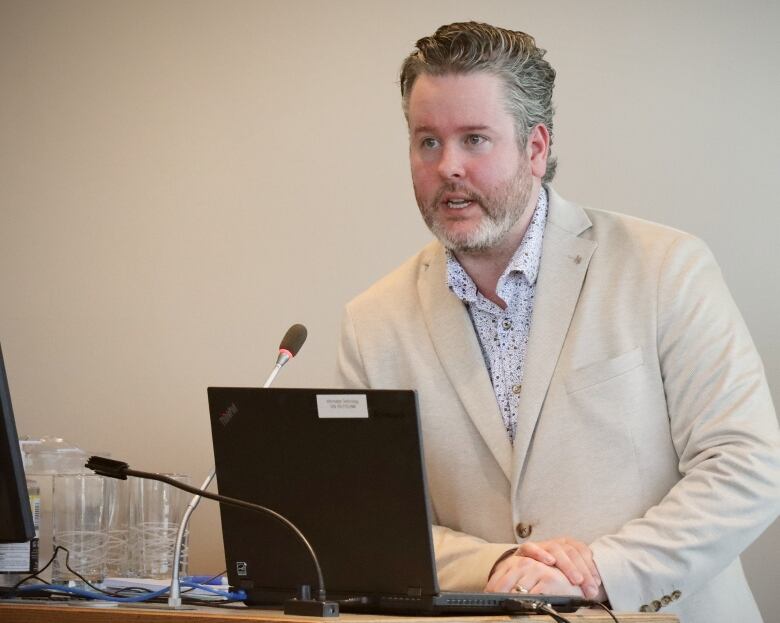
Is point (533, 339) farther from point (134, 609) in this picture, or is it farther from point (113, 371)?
point (113, 371)

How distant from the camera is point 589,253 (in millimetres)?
2324

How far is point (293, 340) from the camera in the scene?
2.17 metres

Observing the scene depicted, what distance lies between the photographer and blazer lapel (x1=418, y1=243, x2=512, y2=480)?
2.25 metres

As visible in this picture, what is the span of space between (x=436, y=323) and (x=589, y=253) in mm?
359

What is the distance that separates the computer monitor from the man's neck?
1026 millimetres

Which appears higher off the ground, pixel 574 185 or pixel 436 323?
pixel 574 185

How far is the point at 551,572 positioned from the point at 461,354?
2.15 feet

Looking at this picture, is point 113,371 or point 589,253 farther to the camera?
point 113,371

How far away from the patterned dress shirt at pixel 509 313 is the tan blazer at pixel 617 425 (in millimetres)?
33

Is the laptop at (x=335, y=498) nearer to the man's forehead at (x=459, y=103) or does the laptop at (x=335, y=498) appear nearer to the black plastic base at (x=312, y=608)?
the black plastic base at (x=312, y=608)

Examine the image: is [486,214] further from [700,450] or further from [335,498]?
[335,498]

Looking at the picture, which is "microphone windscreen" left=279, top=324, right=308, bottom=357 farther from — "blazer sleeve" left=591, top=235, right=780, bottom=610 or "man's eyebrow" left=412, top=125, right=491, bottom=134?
"blazer sleeve" left=591, top=235, right=780, bottom=610

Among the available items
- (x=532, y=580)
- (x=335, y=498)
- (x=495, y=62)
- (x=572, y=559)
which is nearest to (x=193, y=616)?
(x=335, y=498)

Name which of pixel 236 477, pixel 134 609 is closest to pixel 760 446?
pixel 236 477
